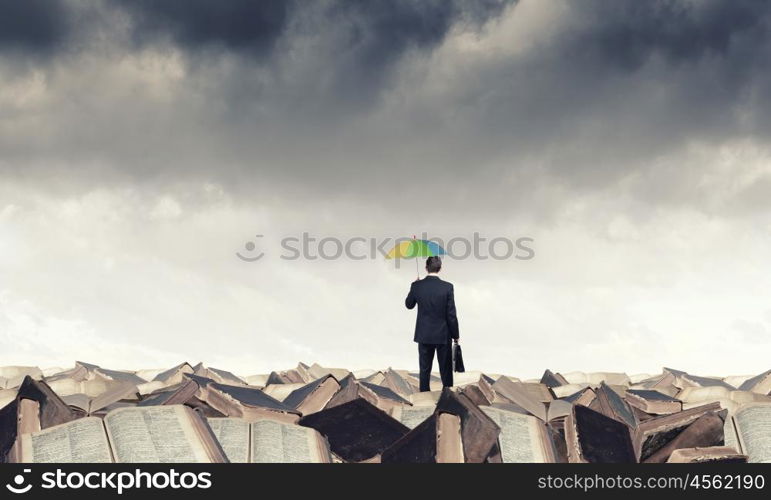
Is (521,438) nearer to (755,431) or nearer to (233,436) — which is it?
(755,431)

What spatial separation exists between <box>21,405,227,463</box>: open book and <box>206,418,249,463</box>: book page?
0.18 m

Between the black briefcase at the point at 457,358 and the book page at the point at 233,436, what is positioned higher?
the black briefcase at the point at 457,358

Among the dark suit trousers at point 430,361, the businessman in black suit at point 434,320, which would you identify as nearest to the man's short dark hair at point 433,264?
the businessman in black suit at point 434,320

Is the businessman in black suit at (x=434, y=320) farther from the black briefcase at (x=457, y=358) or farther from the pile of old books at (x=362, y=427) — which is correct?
the pile of old books at (x=362, y=427)

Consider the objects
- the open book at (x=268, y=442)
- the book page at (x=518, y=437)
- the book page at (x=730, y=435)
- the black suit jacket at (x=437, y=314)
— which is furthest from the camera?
the black suit jacket at (x=437, y=314)

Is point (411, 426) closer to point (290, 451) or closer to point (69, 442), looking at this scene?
point (290, 451)

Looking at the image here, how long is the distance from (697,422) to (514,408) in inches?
63.7

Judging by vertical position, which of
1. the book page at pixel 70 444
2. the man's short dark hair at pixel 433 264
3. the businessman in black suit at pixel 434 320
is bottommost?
the book page at pixel 70 444

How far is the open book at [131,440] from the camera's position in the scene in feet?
21.1

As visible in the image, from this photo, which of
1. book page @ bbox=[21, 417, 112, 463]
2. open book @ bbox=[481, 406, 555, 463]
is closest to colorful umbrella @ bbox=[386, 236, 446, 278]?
open book @ bbox=[481, 406, 555, 463]

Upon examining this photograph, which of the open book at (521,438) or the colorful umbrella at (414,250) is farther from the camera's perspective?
the colorful umbrella at (414,250)

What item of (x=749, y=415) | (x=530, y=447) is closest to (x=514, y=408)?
(x=530, y=447)

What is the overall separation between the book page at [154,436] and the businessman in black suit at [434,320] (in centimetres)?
474

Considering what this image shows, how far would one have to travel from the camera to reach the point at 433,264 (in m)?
11.4
